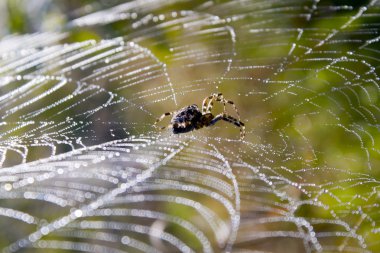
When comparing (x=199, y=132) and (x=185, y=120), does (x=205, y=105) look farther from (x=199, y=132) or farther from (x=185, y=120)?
(x=185, y=120)

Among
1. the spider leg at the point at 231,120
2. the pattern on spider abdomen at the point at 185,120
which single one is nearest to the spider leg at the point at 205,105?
the spider leg at the point at 231,120

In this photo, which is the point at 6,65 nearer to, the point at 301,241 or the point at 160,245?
the point at 160,245

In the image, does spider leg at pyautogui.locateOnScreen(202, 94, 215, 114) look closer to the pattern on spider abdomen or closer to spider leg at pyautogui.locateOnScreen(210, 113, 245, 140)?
spider leg at pyautogui.locateOnScreen(210, 113, 245, 140)

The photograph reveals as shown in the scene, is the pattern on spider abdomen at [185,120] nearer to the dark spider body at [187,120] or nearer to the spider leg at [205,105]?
the dark spider body at [187,120]

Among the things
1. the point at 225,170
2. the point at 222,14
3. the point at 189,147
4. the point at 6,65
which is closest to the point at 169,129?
the point at 189,147

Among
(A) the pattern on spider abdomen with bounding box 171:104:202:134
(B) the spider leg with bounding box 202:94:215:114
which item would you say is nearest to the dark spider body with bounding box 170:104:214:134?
(A) the pattern on spider abdomen with bounding box 171:104:202:134

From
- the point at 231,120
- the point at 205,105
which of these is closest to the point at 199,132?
the point at 205,105
